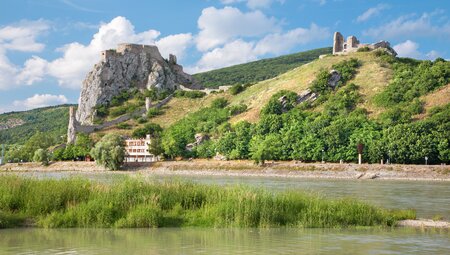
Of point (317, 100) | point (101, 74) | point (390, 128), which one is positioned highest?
point (101, 74)

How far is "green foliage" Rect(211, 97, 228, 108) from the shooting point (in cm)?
13888

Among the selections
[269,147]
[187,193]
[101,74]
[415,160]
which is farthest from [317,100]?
[187,193]

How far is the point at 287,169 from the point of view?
82.0m

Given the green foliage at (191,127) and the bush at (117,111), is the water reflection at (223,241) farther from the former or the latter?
the bush at (117,111)

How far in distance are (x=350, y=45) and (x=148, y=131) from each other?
59.0 metres

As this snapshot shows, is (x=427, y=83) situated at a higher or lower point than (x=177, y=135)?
higher

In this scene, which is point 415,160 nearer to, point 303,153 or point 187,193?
point 303,153

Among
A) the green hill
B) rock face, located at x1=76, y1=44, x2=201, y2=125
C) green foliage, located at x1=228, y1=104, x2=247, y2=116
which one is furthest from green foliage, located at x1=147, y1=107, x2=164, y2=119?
green foliage, located at x1=228, y1=104, x2=247, y2=116

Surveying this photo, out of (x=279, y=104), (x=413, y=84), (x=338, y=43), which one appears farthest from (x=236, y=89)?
(x=413, y=84)

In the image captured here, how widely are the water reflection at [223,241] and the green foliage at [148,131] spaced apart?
109 m

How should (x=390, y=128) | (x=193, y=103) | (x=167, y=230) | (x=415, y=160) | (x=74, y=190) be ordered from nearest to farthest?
(x=167, y=230)
(x=74, y=190)
(x=415, y=160)
(x=390, y=128)
(x=193, y=103)

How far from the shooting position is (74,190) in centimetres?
2355

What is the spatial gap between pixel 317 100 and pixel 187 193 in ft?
318

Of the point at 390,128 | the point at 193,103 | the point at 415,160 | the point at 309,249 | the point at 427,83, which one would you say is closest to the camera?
the point at 309,249
